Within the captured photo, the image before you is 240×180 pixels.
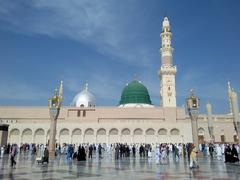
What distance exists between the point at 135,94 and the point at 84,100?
10.1 m

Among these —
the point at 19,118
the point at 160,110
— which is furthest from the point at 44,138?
the point at 160,110

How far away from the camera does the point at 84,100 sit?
49.1 m

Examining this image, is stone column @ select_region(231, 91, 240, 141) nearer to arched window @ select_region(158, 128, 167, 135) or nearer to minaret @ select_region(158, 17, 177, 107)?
arched window @ select_region(158, 128, 167, 135)

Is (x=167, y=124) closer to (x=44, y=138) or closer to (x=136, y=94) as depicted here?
(x=136, y=94)

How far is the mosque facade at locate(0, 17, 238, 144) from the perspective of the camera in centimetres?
4066

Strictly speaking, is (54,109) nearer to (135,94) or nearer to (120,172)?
(120,172)

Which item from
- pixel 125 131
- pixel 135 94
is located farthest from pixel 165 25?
pixel 125 131

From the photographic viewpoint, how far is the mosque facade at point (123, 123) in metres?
40.7

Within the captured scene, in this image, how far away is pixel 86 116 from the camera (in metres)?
42.7

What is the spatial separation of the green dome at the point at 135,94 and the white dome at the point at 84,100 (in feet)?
21.4

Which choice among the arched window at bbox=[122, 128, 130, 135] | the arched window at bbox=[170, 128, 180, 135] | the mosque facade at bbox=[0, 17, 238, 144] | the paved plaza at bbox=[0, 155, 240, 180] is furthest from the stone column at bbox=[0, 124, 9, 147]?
the arched window at bbox=[170, 128, 180, 135]

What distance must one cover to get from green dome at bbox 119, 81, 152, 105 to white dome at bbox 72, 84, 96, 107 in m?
6.51

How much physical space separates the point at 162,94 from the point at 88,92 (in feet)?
48.3

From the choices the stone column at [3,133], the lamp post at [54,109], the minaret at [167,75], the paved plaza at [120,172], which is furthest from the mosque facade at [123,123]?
the paved plaza at [120,172]
